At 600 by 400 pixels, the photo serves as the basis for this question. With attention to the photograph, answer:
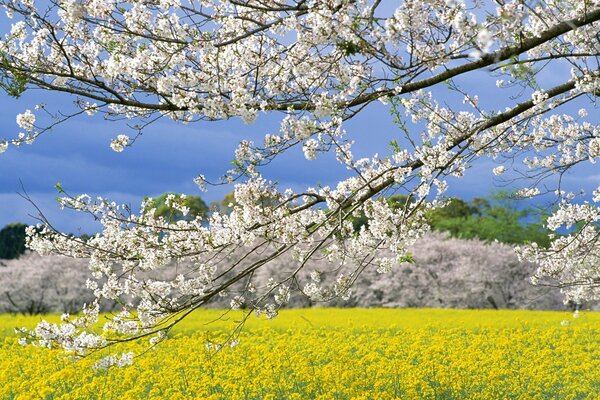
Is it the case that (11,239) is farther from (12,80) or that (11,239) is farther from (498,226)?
(12,80)

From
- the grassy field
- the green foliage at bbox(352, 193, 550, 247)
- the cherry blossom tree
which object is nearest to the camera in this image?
the cherry blossom tree

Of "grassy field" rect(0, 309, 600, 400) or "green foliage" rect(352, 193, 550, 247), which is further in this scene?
"green foliage" rect(352, 193, 550, 247)

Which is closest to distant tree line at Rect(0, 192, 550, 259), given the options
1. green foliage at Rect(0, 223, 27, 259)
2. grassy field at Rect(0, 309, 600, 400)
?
green foliage at Rect(0, 223, 27, 259)

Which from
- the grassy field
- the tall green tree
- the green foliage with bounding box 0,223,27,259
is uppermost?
the green foliage with bounding box 0,223,27,259

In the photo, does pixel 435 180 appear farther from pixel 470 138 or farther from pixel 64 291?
pixel 64 291

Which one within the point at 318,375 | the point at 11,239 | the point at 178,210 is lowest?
the point at 318,375

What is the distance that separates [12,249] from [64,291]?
54.7 ft

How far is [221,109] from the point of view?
5270 millimetres

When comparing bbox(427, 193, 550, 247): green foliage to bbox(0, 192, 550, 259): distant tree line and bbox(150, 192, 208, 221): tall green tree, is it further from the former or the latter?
bbox(150, 192, 208, 221): tall green tree

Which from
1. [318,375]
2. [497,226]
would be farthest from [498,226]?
[318,375]

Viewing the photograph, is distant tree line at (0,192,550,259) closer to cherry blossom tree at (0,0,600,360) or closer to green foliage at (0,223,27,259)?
green foliage at (0,223,27,259)

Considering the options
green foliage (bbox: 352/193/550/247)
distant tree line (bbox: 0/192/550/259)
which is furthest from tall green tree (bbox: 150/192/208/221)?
green foliage (bbox: 352/193/550/247)

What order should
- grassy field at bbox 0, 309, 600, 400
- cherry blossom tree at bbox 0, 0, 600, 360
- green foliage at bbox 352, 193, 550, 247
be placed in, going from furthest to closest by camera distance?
green foliage at bbox 352, 193, 550, 247 → grassy field at bbox 0, 309, 600, 400 → cherry blossom tree at bbox 0, 0, 600, 360

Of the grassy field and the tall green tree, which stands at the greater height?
the tall green tree
